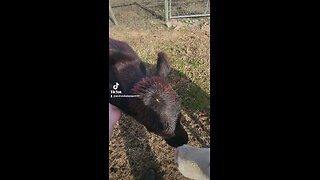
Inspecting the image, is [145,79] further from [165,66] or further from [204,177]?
[204,177]

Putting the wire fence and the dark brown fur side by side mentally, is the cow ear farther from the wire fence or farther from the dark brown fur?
the wire fence

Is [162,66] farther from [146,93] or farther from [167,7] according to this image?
[167,7]

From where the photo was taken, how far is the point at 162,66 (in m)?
2.55

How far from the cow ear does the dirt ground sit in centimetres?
3

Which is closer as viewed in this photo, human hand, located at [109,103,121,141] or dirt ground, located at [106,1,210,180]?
dirt ground, located at [106,1,210,180]

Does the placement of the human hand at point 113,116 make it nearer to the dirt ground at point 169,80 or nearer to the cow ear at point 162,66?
the dirt ground at point 169,80

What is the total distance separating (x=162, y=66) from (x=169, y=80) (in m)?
0.10

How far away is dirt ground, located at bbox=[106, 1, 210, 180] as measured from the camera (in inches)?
99.0

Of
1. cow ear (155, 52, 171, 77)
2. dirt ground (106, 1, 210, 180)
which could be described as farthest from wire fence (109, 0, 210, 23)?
cow ear (155, 52, 171, 77)

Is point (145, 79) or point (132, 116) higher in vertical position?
point (145, 79)
